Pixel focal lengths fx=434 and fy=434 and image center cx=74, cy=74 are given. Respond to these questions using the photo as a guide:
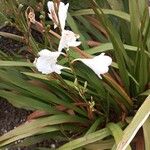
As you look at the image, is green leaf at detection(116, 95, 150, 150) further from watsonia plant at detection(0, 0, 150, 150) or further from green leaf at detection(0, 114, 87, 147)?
green leaf at detection(0, 114, 87, 147)

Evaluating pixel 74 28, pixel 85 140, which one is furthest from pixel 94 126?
pixel 74 28

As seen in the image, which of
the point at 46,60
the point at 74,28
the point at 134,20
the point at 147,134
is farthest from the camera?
the point at 74,28

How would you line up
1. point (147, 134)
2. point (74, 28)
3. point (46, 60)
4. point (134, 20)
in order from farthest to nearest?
point (74, 28)
point (134, 20)
point (147, 134)
point (46, 60)

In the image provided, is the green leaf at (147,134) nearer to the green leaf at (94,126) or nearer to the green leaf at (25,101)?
the green leaf at (94,126)

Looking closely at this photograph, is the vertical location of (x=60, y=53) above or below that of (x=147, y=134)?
above

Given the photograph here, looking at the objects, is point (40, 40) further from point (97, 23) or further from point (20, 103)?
point (20, 103)

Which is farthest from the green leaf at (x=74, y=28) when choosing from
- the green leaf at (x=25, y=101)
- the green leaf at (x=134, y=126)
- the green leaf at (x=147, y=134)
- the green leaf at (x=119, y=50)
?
the green leaf at (x=134, y=126)

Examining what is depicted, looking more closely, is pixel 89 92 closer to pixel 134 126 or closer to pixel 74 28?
pixel 74 28

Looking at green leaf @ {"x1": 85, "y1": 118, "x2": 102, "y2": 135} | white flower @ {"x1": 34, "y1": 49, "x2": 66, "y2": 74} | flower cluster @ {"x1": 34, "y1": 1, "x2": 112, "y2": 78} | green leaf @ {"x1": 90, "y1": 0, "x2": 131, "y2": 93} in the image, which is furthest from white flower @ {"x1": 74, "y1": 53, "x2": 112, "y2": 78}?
green leaf @ {"x1": 85, "y1": 118, "x2": 102, "y2": 135}

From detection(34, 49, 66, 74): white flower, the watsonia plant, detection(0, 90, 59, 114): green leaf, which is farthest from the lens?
detection(0, 90, 59, 114): green leaf

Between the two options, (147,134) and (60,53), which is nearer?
(60,53)
